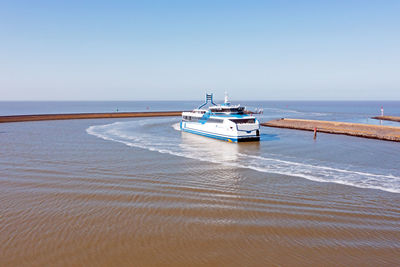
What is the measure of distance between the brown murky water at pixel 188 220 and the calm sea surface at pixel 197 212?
4 cm

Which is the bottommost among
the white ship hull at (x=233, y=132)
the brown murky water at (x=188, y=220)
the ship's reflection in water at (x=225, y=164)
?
the brown murky water at (x=188, y=220)

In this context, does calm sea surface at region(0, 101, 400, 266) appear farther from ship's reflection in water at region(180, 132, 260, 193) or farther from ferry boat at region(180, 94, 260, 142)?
ferry boat at region(180, 94, 260, 142)

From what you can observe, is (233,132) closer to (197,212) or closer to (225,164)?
(225,164)

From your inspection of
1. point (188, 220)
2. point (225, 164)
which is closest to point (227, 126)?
point (225, 164)

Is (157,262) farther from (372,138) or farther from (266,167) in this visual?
(372,138)

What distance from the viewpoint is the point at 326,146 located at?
81.1 ft

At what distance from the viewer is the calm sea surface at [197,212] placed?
696cm

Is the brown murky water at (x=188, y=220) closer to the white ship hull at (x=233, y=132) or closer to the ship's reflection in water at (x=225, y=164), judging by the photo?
the ship's reflection in water at (x=225, y=164)

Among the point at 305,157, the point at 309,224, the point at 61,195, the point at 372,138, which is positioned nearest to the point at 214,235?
the point at 309,224

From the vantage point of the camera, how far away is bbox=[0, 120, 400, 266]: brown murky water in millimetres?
6898

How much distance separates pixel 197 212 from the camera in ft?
31.5

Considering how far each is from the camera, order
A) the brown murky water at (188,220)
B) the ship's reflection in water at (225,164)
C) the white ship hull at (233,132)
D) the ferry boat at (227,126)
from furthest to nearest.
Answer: the ferry boat at (227,126)
the white ship hull at (233,132)
the ship's reflection in water at (225,164)
the brown murky water at (188,220)

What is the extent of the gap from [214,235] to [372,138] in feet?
93.5

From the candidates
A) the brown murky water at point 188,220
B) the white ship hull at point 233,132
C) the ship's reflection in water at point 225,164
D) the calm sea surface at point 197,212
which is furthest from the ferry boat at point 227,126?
the brown murky water at point 188,220
